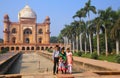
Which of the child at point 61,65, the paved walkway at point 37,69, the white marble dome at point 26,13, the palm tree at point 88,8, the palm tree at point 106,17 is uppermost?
the white marble dome at point 26,13

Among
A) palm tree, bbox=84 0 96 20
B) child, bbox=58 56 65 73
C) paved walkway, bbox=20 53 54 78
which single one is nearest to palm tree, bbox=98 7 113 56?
palm tree, bbox=84 0 96 20

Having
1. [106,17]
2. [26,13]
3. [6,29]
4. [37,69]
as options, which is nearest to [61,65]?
[37,69]

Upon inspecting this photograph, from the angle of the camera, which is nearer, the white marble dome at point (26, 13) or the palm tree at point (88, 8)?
the palm tree at point (88, 8)

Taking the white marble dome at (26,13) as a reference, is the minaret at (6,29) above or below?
below

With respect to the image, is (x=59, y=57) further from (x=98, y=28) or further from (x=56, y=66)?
(x=98, y=28)

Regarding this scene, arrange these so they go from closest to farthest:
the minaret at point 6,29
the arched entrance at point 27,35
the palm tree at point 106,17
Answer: the palm tree at point 106,17 → the minaret at point 6,29 → the arched entrance at point 27,35

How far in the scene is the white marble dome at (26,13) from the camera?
77875 millimetres

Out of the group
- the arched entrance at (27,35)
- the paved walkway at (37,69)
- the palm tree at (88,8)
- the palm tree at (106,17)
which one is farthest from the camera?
the arched entrance at (27,35)

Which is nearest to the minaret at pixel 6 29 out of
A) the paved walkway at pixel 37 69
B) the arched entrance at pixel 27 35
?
the arched entrance at pixel 27 35

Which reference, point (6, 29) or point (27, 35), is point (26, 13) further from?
point (6, 29)

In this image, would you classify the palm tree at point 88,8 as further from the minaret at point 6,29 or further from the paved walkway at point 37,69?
the minaret at point 6,29

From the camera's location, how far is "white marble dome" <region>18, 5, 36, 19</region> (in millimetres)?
77875

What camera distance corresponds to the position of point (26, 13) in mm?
78812

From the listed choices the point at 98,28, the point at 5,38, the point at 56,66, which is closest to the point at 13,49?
the point at 5,38
